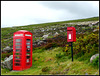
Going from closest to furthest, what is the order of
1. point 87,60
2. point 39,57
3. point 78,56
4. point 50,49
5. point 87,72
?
1. point 87,72
2. point 87,60
3. point 78,56
4. point 39,57
5. point 50,49

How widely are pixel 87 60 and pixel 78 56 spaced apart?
189cm

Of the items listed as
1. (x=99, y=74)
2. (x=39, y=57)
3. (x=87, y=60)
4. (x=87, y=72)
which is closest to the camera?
(x=99, y=74)

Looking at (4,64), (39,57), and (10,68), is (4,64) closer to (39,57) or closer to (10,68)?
(10,68)

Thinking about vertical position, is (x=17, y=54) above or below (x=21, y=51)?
below

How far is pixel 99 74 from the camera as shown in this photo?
24.8 ft

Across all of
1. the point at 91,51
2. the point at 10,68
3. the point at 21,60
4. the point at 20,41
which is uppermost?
the point at 20,41

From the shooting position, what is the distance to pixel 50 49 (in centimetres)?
1775

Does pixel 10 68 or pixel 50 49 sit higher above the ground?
pixel 50 49

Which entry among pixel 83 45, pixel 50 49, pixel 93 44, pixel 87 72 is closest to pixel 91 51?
pixel 93 44

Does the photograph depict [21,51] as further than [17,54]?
No

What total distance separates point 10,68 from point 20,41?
2.92 m

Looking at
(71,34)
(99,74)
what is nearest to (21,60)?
(71,34)

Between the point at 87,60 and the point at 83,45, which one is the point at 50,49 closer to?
the point at 83,45

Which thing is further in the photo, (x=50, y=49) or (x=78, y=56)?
(x=50, y=49)
